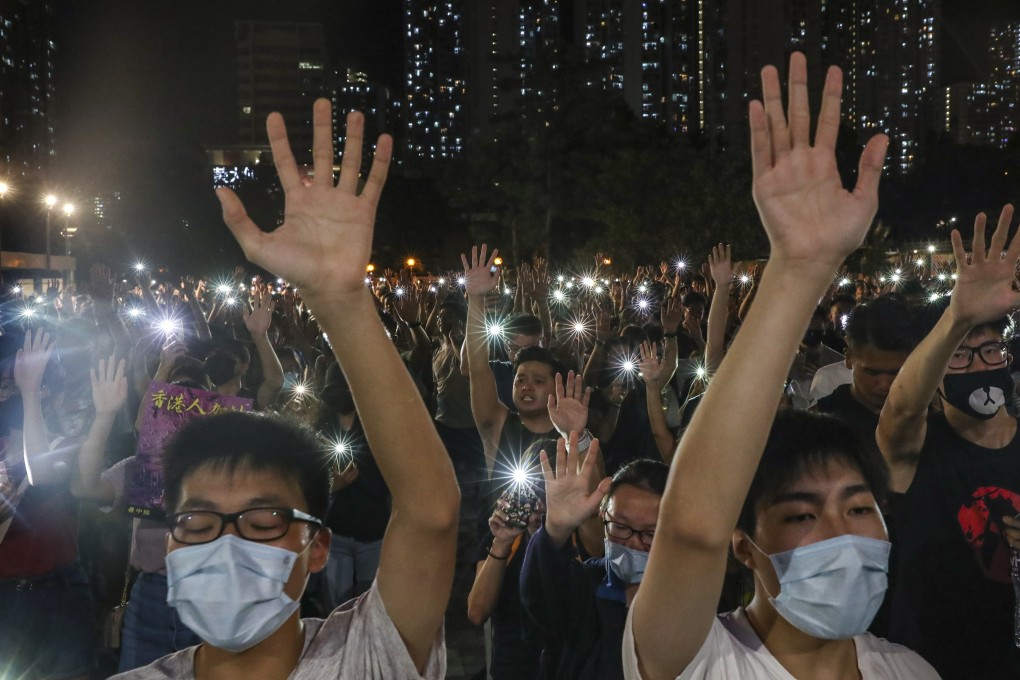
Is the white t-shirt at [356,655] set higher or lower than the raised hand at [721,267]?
lower

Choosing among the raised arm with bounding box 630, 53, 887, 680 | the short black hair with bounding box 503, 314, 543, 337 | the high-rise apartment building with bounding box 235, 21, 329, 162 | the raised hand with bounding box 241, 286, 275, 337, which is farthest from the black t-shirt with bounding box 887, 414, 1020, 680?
the high-rise apartment building with bounding box 235, 21, 329, 162

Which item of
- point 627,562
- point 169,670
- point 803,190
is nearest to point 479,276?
point 627,562

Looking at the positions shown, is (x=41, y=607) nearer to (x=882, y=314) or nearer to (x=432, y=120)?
(x=882, y=314)

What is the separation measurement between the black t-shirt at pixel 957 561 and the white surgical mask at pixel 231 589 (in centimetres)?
216

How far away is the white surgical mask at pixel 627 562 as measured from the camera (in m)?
3.21

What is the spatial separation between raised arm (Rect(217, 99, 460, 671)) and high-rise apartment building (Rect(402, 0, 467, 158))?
519ft

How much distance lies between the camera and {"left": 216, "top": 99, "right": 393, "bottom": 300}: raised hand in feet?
6.89

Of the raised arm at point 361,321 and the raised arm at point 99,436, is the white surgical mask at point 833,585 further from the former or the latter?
the raised arm at point 99,436

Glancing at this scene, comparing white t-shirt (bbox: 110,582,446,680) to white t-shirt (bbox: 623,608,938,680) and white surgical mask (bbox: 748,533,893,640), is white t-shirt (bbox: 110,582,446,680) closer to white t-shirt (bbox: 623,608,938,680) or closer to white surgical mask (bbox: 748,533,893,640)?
white t-shirt (bbox: 623,608,938,680)

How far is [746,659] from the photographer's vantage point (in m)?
2.29

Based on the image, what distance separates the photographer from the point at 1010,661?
3.35 metres

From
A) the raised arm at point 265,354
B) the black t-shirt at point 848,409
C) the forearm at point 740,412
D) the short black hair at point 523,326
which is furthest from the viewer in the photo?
the short black hair at point 523,326

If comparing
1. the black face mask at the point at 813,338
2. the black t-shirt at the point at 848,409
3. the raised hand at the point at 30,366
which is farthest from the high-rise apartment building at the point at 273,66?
the black t-shirt at the point at 848,409

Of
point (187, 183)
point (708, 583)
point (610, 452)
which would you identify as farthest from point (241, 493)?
point (187, 183)
